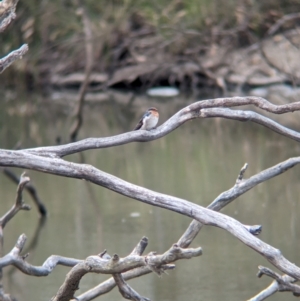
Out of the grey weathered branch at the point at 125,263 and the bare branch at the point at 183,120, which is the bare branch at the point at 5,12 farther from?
the grey weathered branch at the point at 125,263

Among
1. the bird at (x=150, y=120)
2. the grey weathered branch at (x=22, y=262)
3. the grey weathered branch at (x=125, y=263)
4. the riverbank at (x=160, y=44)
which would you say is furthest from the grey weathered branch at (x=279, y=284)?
the riverbank at (x=160, y=44)

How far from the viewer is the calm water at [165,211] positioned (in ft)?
17.0

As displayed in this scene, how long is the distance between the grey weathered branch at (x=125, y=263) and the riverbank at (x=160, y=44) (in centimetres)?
1215

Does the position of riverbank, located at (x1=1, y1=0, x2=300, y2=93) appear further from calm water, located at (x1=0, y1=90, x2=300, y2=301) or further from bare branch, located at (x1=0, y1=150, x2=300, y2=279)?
bare branch, located at (x1=0, y1=150, x2=300, y2=279)

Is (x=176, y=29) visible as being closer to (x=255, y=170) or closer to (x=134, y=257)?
(x=255, y=170)

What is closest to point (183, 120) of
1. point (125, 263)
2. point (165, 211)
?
point (125, 263)

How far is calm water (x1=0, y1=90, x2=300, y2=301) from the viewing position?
5188 mm

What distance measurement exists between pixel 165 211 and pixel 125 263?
4.50 m

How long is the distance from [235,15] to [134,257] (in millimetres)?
14751

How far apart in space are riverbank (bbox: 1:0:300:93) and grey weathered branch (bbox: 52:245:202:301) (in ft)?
39.9

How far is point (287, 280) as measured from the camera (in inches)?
136

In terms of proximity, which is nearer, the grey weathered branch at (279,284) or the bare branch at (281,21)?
the grey weathered branch at (279,284)

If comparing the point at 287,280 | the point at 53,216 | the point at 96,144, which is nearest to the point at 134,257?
the point at 96,144

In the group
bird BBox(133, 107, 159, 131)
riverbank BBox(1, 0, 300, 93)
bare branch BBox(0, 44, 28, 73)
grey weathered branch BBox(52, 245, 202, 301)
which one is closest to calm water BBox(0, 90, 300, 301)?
bird BBox(133, 107, 159, 131)
